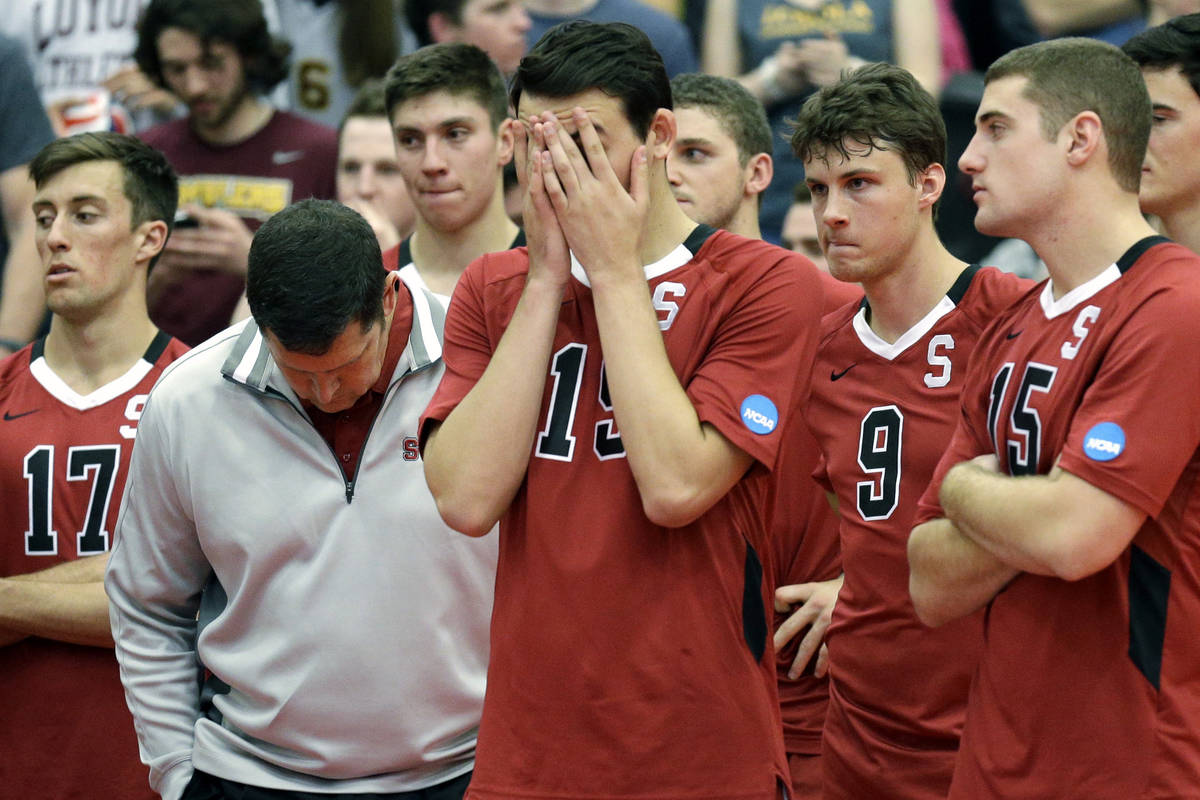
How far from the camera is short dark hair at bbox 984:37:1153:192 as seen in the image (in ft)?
9.37

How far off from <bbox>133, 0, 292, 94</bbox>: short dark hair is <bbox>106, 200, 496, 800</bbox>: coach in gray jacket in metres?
3.14

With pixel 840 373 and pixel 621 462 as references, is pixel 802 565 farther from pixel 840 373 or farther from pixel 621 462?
pixel 621 462

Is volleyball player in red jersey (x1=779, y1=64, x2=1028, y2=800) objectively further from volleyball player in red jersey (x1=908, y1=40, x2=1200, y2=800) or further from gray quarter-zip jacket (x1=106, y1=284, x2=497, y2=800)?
gray quarter-zip jacket (x1=106, y1=284, x2=497, y2=800)

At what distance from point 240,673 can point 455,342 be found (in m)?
0.97

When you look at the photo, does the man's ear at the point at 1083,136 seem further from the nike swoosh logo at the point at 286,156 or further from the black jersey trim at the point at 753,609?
the nike swoosh logo at the point at 286,156

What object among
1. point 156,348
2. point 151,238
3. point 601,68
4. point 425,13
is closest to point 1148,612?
point 601,68

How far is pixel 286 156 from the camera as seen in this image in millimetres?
6266

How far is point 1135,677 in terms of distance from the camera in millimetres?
2660

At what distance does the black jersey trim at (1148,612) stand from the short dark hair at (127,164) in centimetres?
324

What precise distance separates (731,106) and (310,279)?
2366 mm

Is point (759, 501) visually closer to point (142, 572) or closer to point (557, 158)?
point (557, 158)

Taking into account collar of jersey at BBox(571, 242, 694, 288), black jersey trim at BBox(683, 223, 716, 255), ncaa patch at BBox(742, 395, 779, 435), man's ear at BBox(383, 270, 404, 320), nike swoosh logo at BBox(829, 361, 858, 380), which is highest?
black jersey trim at BBox(683, 223, 716, 255)

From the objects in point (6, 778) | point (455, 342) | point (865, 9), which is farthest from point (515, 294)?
point (865, 9)

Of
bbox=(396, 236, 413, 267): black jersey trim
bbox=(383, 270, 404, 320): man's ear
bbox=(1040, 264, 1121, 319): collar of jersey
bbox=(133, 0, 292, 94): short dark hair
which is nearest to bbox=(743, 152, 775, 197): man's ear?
bbox=(396, 236, 413, 267): black jersey trim
